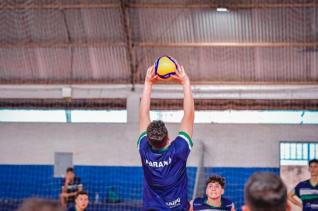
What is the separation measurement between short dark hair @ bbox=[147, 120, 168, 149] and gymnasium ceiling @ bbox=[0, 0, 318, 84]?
13.4 m

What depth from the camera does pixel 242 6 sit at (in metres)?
18.0

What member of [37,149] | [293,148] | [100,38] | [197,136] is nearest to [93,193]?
[37,149]

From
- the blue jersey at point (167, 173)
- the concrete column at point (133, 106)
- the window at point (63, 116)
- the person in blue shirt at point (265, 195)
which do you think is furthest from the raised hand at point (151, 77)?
the window at point (63, 116)

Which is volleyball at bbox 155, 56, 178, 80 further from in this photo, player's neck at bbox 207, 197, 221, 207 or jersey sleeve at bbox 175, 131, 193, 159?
player's neck at bbox 207, 197, 221, 207

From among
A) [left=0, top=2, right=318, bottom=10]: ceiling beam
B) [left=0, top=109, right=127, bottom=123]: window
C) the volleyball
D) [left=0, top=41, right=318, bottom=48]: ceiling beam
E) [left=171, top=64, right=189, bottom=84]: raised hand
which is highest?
[left=0, top=2, right=318, bottom=10]: ceiling beam

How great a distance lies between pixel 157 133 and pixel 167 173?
0.38 m

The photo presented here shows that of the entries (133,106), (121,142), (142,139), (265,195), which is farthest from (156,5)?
(265,195)

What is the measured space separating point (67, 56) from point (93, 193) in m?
4.52

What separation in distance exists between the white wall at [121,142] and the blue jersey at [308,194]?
7826 mm

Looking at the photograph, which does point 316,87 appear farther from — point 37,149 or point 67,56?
point 37,149

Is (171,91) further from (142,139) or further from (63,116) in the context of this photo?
(142,139)

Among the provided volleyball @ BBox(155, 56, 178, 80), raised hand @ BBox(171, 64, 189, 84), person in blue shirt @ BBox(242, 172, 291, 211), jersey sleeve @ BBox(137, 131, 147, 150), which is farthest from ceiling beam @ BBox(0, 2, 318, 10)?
person in blue shirt @ BBox(242, 172, 291, 211)

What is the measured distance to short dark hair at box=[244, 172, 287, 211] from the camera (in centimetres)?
261

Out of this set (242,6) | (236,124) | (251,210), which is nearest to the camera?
(251,210)
